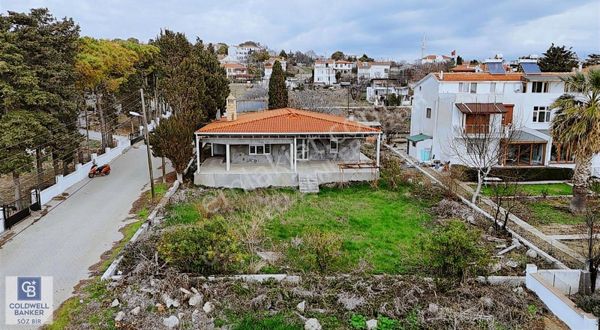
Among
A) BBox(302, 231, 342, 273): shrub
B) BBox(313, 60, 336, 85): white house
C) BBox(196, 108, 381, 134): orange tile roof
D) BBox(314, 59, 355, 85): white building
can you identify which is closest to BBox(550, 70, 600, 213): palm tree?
BBox(196, 108, 381, 134): orange tile roof

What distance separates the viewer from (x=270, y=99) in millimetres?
40031

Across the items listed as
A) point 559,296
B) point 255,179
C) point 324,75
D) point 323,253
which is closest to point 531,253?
point 559,296

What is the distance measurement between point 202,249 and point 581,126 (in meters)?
17.6

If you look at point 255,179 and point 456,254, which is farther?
point 255,179

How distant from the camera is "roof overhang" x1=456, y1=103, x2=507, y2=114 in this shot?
27359 mm

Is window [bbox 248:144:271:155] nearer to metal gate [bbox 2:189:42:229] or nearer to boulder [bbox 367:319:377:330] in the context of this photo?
metal gate [bbox 2:189:42:229]

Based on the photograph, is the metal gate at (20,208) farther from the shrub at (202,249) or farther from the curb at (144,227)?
the shrub at (202,249)

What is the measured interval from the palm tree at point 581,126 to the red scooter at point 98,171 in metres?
25.9

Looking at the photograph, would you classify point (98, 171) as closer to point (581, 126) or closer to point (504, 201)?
point (504, 201)

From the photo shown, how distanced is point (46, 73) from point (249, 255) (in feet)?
51.6

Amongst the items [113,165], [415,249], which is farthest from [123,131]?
[415,249]

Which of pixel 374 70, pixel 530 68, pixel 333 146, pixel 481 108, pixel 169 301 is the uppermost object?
pixel 374 70

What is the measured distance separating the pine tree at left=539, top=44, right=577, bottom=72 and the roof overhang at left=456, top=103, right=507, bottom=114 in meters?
25.5

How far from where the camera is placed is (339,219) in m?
18.0
